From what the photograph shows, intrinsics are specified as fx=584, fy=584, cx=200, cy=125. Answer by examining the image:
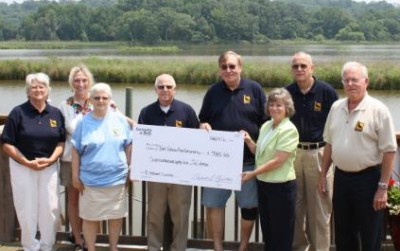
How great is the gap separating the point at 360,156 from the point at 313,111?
0.65 metres

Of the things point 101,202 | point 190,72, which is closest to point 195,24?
point 190,72

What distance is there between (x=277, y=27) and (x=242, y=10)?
957cm

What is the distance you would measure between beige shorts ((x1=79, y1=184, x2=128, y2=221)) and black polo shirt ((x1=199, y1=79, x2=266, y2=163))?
100 cm

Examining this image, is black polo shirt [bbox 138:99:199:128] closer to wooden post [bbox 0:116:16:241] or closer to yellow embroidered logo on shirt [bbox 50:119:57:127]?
yellow embroidered logo on shirt [bbox 50:119:57:127]

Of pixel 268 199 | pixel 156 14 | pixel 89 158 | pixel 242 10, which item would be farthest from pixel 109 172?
pixel 242 10

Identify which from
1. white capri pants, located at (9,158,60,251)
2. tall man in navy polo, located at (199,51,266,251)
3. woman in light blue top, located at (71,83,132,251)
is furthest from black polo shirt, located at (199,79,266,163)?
white capri pants, located at (9,158,60,251)

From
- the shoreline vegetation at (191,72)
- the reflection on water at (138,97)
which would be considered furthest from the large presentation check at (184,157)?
the shoreline vegetation at (191,72)

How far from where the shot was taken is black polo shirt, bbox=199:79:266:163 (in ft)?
15.9

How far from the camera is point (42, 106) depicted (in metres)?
4.98

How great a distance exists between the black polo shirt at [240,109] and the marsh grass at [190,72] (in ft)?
72.0

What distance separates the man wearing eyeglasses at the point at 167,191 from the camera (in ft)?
16.1

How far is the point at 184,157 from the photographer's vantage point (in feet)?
16.4

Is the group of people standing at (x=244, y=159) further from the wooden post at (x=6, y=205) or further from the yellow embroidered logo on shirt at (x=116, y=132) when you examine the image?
the wooden post at (x=6, y=205)

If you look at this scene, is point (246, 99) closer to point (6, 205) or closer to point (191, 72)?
point (6, 205)
